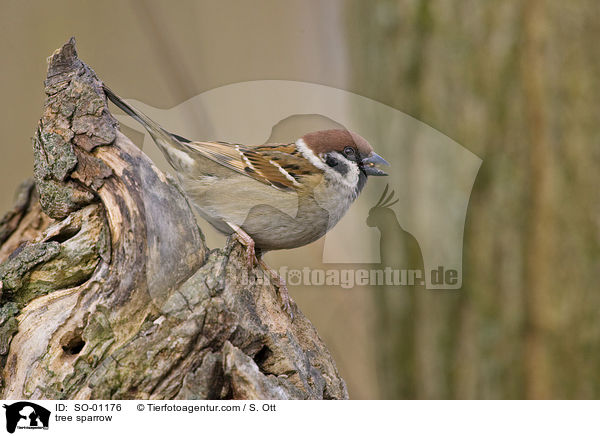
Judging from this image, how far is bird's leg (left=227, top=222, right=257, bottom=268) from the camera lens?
1.64 metres

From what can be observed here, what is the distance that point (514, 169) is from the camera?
6.66 ft

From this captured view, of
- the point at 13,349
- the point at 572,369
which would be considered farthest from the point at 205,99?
the point at 572,369

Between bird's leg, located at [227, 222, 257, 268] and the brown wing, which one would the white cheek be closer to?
the brown wing

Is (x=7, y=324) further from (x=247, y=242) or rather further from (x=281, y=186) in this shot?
(x=281, y=186)

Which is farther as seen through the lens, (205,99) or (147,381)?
(205,99)

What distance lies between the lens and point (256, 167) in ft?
5.90

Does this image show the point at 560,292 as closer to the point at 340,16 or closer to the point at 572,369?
the point at 572,369

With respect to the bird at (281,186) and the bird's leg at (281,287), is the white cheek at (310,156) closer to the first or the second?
the bird at (281,186)

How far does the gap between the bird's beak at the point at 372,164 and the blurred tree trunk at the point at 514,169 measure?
42cm

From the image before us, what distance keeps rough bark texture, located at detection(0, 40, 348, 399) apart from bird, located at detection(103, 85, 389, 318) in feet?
0.30

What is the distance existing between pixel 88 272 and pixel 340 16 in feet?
4.11

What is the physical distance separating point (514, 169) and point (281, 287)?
3.12 feet

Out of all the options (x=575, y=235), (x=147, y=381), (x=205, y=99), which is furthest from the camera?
(x=575, y=235)

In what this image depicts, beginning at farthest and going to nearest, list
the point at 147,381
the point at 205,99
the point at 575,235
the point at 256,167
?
the point at 575,235 → the point at 256,167 → the point at 205,99 → the point at 147,381
